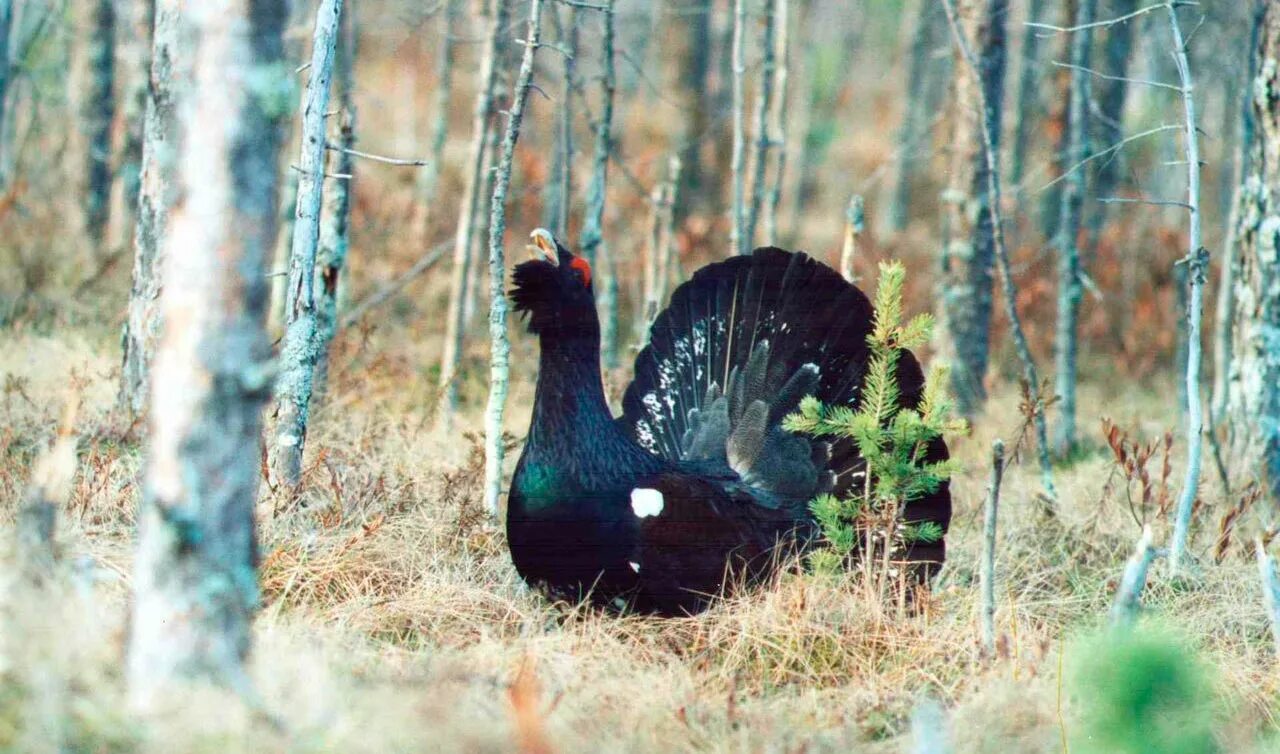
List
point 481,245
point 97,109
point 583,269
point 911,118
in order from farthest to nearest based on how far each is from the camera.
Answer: point 911,118, point 481,245, point 97,109, point 583,269

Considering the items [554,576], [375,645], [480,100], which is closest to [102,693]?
[375,645]

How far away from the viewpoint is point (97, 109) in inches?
386

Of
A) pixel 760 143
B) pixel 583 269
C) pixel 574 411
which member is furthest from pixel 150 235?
pixel 760 143

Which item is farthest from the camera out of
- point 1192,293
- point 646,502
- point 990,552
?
A: point 1192,293

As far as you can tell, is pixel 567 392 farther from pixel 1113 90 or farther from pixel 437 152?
pixel 437 152

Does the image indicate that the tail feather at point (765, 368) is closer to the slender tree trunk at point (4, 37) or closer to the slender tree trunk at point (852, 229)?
the slender tree trunk at point (852, 229)

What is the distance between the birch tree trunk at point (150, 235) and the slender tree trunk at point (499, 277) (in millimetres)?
1560

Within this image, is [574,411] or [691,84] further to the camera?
[691,84]

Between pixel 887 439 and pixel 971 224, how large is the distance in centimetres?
398

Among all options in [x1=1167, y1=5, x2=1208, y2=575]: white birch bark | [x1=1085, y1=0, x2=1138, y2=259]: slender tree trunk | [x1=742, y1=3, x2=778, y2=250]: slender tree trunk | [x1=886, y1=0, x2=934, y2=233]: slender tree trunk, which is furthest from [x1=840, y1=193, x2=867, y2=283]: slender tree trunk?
[x1=886, y1=0, x2=934, y2=233]: slender tree trunk

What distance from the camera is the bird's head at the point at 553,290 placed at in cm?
466

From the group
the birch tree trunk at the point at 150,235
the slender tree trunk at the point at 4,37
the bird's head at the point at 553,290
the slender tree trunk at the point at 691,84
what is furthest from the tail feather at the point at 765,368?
the slender tree trunk at the point at 691,84

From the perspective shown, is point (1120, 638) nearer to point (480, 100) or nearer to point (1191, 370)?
point (1191, 370)

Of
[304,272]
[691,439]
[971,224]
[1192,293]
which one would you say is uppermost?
[971,224]
